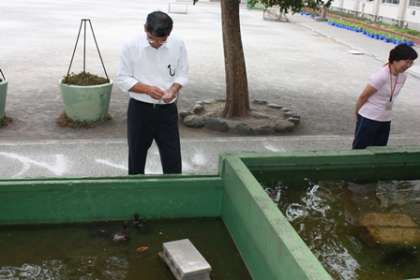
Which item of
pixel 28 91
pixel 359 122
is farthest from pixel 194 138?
pixel 28 91

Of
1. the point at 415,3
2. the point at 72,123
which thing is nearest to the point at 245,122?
the point at 72,123

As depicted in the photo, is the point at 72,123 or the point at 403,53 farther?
the point at 72,123

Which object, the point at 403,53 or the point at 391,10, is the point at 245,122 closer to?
the point at 403,53

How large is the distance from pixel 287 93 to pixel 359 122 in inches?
215

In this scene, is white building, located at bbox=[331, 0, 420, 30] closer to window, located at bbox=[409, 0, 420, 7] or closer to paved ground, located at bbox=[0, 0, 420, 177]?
window, located at bbox=[409, 0, 420, 7]

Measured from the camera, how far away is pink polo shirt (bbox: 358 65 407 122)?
458 centimetres

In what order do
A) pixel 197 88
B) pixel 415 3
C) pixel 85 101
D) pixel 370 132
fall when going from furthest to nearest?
pixel 415 3 < pixel 197 88 < pixel 85 101 < pixel 370 132

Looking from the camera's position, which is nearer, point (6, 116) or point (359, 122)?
point (359, 122)

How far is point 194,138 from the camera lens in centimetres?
684

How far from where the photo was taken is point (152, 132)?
4078mm

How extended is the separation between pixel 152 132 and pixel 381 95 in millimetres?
2172

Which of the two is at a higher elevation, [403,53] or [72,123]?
[403,53]

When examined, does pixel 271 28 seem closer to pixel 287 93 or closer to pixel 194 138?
pixel 287 93

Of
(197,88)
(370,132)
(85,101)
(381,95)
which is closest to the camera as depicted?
(381,95)
